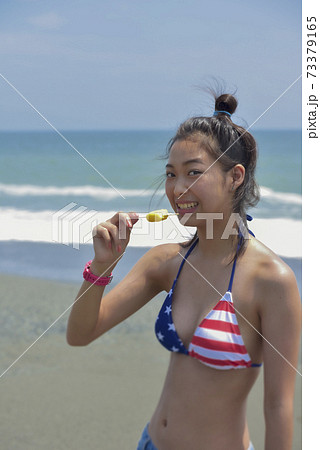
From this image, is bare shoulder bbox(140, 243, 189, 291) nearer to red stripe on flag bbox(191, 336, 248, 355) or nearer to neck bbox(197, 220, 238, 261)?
neck bbox(197, 220, 238, 261)

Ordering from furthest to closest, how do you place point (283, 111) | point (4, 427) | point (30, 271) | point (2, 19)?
point (283, 111) → point (2, 19) → point (30, 271) → point (4, 427)

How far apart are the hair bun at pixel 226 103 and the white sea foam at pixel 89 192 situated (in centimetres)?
893

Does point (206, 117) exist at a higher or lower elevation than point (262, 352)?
higher

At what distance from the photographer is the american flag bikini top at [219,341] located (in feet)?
5.71

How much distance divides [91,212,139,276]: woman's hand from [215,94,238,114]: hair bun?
571mm

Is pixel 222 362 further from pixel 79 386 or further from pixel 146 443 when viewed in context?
pixel 79 386

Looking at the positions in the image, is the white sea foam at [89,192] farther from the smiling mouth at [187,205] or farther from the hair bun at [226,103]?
the smiling mouth at [187,205]

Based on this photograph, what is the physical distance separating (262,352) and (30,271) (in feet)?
18.9

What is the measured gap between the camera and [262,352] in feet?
5.89

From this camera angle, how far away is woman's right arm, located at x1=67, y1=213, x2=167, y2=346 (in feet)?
6.24

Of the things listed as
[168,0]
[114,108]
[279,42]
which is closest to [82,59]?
[114,108]

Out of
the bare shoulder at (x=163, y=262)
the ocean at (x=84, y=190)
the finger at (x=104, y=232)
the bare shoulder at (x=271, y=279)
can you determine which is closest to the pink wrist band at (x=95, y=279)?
the finger at (x=104, y=232)

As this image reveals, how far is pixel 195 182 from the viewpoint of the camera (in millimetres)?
1880

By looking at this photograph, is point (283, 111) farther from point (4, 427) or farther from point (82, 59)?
point (4, 427)
